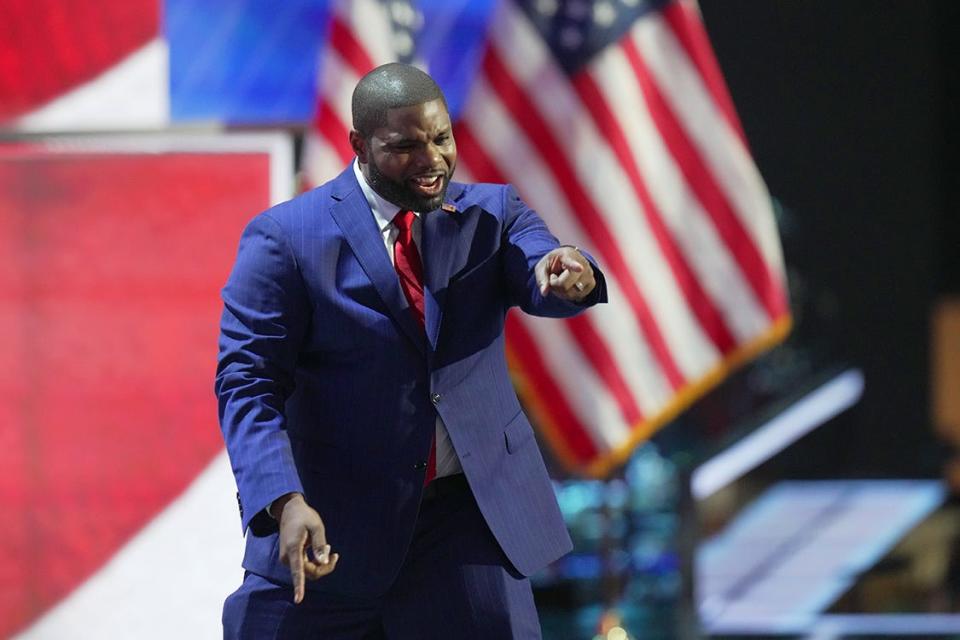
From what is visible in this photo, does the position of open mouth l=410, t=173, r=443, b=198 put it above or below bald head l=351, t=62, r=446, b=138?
below

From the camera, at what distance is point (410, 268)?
8.61ft

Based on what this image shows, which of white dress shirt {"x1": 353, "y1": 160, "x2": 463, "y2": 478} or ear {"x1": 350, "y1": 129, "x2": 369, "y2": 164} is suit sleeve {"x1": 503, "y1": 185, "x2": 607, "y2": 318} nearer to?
white dress shirt {"x1": 353, "y1": 160, "x2": 463, "y2": 478}

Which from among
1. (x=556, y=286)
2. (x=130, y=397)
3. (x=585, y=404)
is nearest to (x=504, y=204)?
(x=556, y=286)

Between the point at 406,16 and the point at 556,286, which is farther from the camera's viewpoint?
the point at 406,16

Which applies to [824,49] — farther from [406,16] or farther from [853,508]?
[406,16]

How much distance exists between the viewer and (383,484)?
2.57 metres

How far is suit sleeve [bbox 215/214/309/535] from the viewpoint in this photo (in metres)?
2.44

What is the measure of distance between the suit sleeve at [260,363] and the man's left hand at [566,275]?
429mm

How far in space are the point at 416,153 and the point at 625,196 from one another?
254 cm

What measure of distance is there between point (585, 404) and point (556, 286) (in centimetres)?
265

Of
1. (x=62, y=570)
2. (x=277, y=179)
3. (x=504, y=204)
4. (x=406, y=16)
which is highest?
(x=406, y=16)

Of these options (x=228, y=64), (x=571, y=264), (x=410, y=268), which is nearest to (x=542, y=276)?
(x=571, y=264)

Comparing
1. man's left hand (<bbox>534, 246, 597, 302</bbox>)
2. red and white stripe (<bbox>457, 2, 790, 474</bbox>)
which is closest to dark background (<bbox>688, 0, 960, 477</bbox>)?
red and white stripe (<bbox>457, 2, 790, 474</bbox>)

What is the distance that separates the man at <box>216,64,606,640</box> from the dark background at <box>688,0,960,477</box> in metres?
3.83
